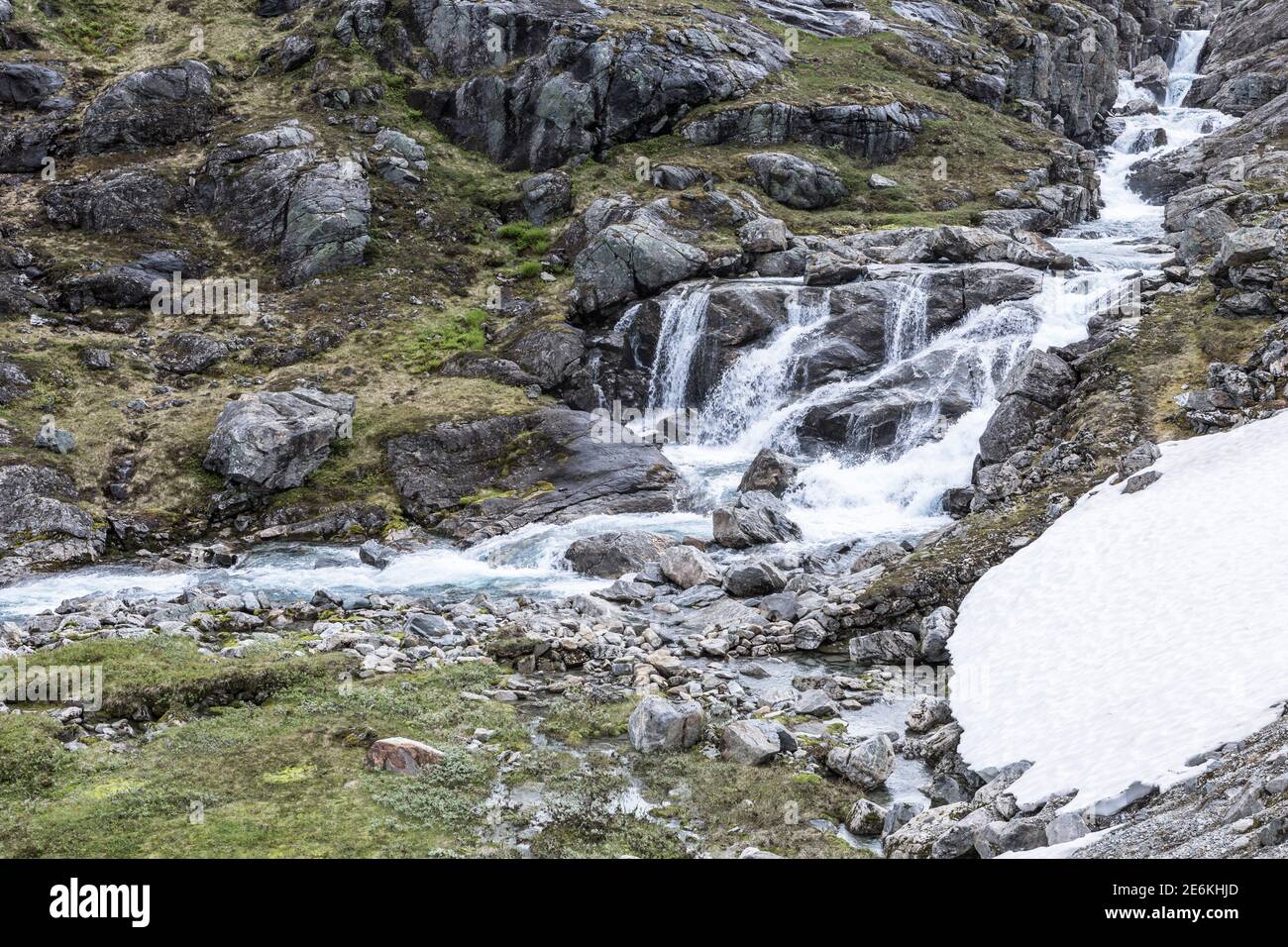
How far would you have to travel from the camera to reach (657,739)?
16609 mm

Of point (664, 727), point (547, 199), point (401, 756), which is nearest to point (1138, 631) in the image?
point (664, 727)

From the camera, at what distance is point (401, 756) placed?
15.3 meters

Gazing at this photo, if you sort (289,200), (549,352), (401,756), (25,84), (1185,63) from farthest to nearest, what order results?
(1185,63)
(25,84)
(289,200)
(549,352)
(401,756)

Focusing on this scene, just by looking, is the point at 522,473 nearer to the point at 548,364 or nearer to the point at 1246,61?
the point at 548,364

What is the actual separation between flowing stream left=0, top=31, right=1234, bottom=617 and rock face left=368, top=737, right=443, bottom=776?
1257 centimetres

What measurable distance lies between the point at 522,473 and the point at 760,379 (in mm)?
11762

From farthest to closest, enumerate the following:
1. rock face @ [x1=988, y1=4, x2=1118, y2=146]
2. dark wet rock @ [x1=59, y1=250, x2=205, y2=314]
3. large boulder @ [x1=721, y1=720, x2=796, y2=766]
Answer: rock face @ [x1=988, y1=4, x2=1118, y2=146] < dark wet rock @ [x1=59, y1=250, x2=205, y2=314] < large boulder @ [x1=721, y1=720, x2=796, y2=766]

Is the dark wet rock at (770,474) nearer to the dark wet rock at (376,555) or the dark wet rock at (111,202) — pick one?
the dark wet rock at (376,555)

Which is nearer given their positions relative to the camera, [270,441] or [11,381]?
[270,441]

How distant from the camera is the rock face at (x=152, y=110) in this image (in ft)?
190

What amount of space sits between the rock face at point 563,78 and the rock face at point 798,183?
9.43m

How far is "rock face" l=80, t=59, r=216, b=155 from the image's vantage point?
5791 centimetres

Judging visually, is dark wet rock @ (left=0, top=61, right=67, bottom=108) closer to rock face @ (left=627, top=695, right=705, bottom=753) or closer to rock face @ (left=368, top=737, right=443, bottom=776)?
rock face @ (left=368, top=737, right=443, bottom=776)

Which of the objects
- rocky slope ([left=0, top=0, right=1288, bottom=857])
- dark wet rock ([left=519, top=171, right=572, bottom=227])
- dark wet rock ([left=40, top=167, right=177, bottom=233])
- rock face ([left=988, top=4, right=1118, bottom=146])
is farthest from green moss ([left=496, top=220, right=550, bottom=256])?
rock face ([left=988, top=4, right=1118, bottom=146])
